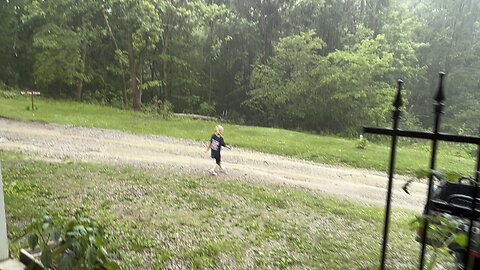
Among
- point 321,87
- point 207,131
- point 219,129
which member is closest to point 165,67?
point 207,131

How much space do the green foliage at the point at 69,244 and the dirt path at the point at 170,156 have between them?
5.39 ft

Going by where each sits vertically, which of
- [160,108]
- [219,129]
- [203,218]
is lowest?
[203,218]

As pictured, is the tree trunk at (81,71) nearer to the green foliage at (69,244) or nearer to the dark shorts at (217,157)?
the dark shorts at (217,157)

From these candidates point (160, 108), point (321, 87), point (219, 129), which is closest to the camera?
point (321, 87)

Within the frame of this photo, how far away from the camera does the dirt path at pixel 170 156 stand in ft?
8.54

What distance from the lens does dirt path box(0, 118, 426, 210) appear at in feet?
8.54

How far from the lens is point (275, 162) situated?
2.98 metres

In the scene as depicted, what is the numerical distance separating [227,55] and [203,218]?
2.25m

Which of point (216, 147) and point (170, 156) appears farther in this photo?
point (170, 156)

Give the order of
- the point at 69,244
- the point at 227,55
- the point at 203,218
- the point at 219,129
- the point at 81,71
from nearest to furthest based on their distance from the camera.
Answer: the point at 69,244 < the point at 203,218 < the point at 219,129 < the point at 81,71 < the point at 227,55

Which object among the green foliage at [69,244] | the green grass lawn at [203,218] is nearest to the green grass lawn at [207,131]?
the green grass lawn at [203,218]

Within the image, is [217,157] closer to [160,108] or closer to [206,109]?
[206,109]

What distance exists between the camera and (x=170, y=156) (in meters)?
3.01

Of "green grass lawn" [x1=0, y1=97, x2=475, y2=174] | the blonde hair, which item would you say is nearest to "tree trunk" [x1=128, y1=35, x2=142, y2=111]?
"green grass lawn" [x1=0, y1=97, x2=475, y2=174]
